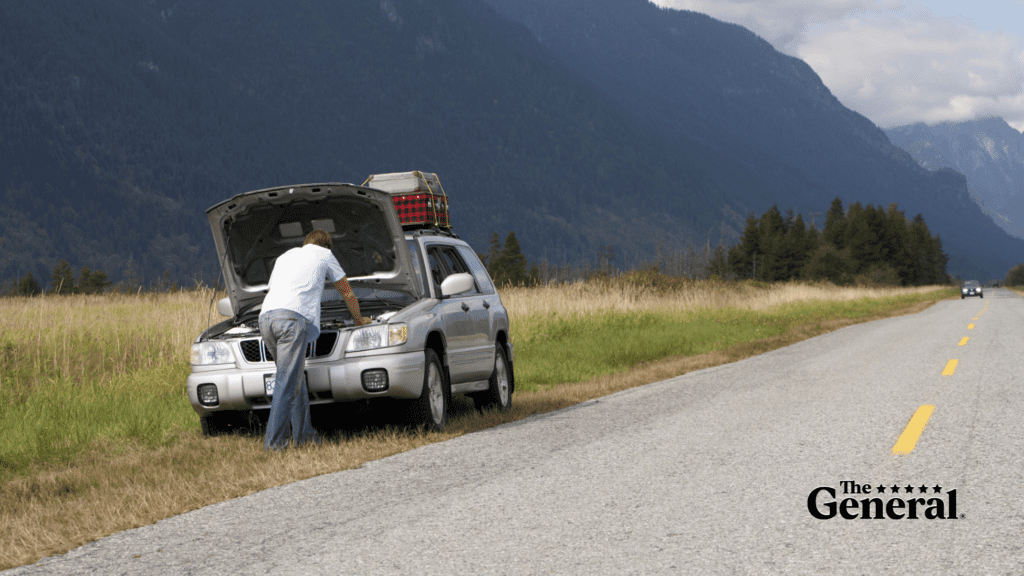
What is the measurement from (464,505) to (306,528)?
3.16 ft

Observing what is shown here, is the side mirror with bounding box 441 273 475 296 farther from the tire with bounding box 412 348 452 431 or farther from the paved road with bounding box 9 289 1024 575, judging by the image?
the paved road with bounding box 9 289 1024 575

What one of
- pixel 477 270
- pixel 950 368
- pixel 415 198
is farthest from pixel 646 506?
pixel 950 368

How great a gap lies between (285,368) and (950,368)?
9.54m

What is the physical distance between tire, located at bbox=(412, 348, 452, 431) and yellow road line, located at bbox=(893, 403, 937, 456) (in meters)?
4.01

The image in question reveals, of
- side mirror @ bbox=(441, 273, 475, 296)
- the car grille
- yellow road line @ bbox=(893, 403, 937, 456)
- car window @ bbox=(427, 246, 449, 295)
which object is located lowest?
yellow road line @ bbox=(893, 403, 937, 456)

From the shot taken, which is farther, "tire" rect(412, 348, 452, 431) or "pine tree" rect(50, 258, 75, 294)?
"pine tree" rect(50, 258, 75, 294)

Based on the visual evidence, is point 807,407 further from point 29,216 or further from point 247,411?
point 29,216

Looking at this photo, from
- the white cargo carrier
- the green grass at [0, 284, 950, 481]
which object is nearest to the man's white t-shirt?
the green grass at [0, 284, 950, 481]

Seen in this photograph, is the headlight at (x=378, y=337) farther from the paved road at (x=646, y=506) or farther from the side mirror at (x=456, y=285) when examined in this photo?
the paved road at (x=646, y=506)

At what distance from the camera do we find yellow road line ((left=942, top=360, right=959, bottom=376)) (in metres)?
11.7

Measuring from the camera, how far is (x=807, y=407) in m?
9.08

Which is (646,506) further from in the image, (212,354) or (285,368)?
(212,354)

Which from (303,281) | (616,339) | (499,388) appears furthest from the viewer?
(616,339)

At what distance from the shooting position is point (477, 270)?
409 inches
